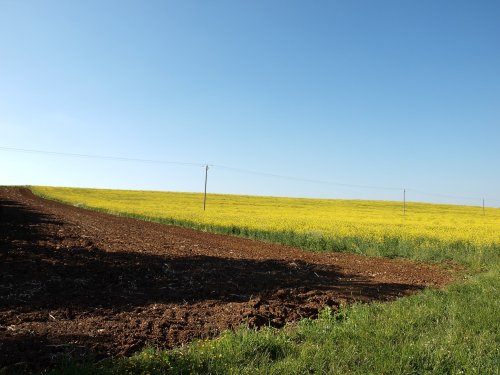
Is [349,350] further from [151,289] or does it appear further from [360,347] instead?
[151,289]

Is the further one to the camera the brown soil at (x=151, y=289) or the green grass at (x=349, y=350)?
the brown soil at (x=151, y=289)

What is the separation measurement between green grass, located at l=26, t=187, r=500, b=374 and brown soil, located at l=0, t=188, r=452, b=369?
25.4 inches

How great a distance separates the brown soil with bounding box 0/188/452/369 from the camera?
17.8 ft

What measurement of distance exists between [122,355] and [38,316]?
85.2 inches

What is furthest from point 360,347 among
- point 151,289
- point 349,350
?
point 151,289

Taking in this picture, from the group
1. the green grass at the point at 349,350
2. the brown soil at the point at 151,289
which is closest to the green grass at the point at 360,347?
the green grass at the point at 349,350

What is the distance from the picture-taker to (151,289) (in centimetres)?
836

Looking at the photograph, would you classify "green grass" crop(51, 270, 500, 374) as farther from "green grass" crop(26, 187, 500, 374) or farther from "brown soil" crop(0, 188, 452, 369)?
"brown soil" crop(0, 188, 452, 369)

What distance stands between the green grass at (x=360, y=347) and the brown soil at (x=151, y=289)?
645 mm

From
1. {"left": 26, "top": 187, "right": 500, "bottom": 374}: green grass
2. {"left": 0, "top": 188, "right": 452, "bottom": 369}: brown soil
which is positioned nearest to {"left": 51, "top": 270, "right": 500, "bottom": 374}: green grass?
{"left": 26, "top": 187, "right": 500, "bottom": 374}: green grass

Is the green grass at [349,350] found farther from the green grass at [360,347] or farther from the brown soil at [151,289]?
the brown soil at [151,289]

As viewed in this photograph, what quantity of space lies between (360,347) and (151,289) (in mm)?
4719

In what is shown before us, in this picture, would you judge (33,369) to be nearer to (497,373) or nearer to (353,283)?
(497,373)

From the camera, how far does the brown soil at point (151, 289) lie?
5.43 m
